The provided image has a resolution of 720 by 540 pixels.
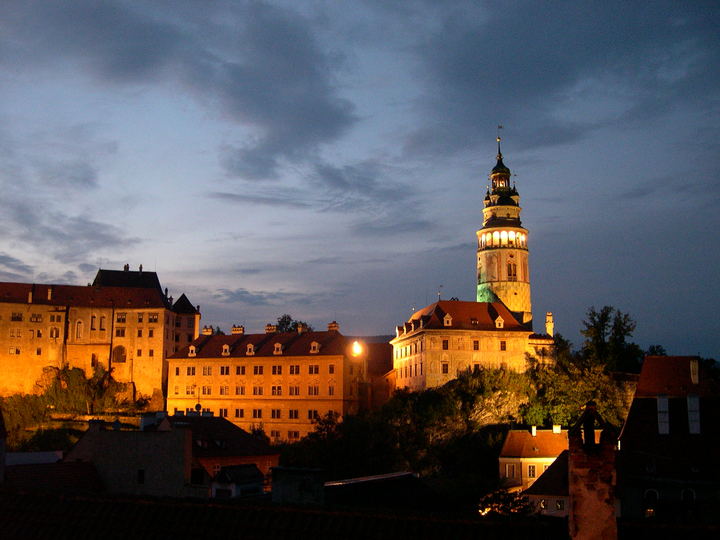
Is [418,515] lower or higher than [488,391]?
lower

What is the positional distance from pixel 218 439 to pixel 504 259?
180 feet

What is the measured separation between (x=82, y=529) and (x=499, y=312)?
65.5 metres

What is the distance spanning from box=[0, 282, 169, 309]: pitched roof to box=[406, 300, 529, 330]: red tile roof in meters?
35.3

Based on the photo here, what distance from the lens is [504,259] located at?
96562 millimetres

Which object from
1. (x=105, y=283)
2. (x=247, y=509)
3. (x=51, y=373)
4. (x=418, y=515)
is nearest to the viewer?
(x=418, y=515)

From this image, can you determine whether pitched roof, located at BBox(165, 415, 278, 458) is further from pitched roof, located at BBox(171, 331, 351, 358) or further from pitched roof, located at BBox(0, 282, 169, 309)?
pitched roof, located at BBox(0, 282, 169, 309)

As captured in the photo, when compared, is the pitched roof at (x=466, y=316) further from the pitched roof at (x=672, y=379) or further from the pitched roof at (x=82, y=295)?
the pitched roof at (x=82, y=295)

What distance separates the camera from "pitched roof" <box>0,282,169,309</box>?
99.1 meters

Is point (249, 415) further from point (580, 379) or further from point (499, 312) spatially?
point (580, 379)

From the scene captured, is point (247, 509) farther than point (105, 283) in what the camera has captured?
No

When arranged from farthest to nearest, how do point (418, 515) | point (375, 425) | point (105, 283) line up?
point (105, 283), point (375, 425), point (418, 515)

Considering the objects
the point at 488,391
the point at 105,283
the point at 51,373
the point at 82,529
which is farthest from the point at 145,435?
the point at 105,283

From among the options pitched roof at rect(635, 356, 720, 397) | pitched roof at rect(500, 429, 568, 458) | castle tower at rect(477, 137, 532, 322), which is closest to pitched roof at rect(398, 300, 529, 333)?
castle tower at rect(477, 137, 532, 322)

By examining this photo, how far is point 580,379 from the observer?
68562 mm
